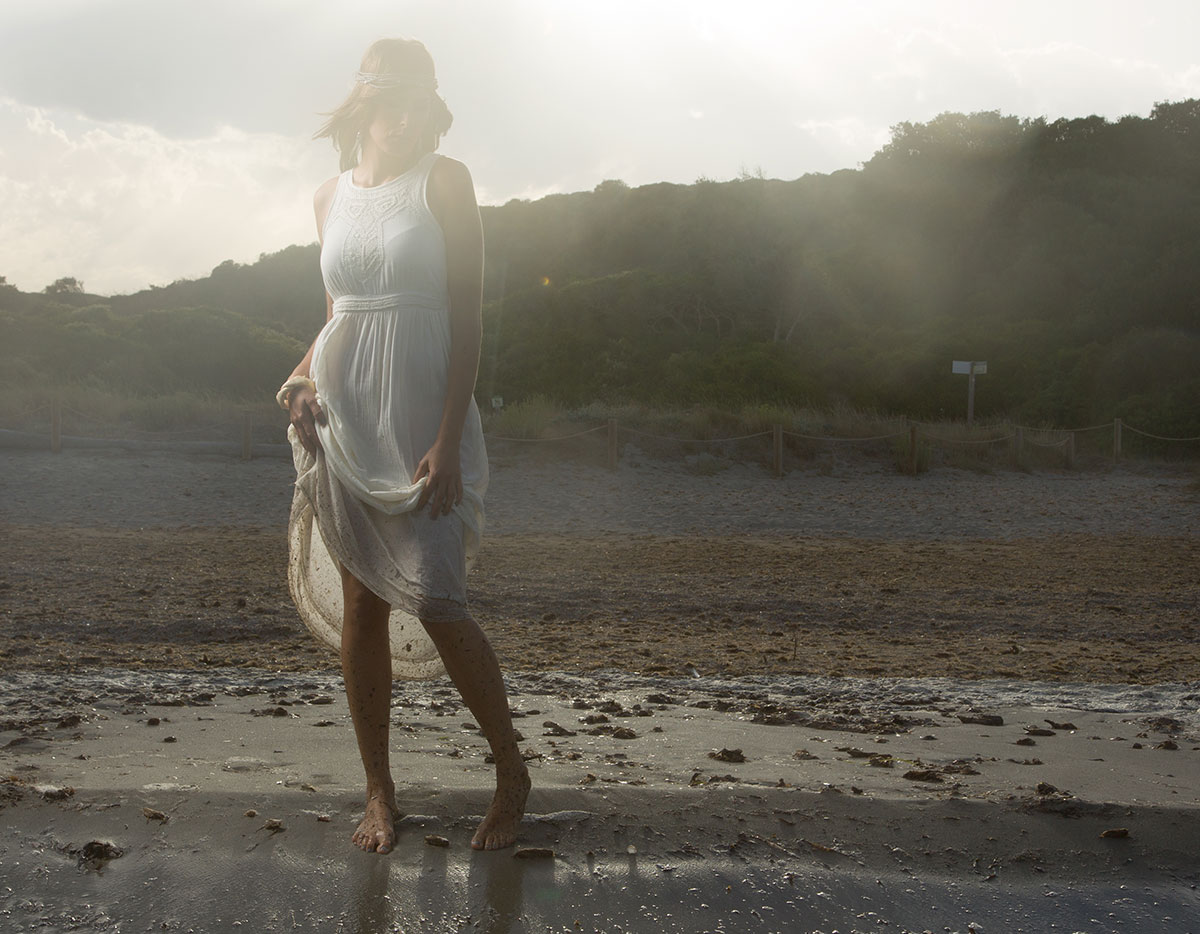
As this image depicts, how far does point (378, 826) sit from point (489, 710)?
0.31 metres

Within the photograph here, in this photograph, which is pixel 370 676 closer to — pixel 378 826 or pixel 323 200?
pixel 378 826

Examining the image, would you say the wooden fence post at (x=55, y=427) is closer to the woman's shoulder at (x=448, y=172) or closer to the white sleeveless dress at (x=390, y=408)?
the white sleeveless dress at (x=390, y=408)

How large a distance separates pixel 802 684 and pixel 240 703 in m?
2.21

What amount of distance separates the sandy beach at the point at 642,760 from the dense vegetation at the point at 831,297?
2124 cm

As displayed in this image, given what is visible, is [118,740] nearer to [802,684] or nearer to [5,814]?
[5,814]

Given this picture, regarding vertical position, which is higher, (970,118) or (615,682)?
(970,118)

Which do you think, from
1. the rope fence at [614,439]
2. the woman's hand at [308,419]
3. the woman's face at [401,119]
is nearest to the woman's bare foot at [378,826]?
the woman's hand at [308,419]

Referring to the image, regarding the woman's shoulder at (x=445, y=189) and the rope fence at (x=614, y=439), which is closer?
the woman's shoulder at (x=445, y=189)

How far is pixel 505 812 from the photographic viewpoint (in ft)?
7.14

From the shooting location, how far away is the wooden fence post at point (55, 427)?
50.9 ft

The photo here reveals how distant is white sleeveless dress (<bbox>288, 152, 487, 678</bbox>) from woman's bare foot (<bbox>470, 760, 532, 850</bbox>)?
1.20ft

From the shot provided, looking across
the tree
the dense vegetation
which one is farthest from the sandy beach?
the tree

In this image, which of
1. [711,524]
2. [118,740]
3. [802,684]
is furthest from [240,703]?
[711,524]

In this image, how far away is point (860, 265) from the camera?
48.4 m
